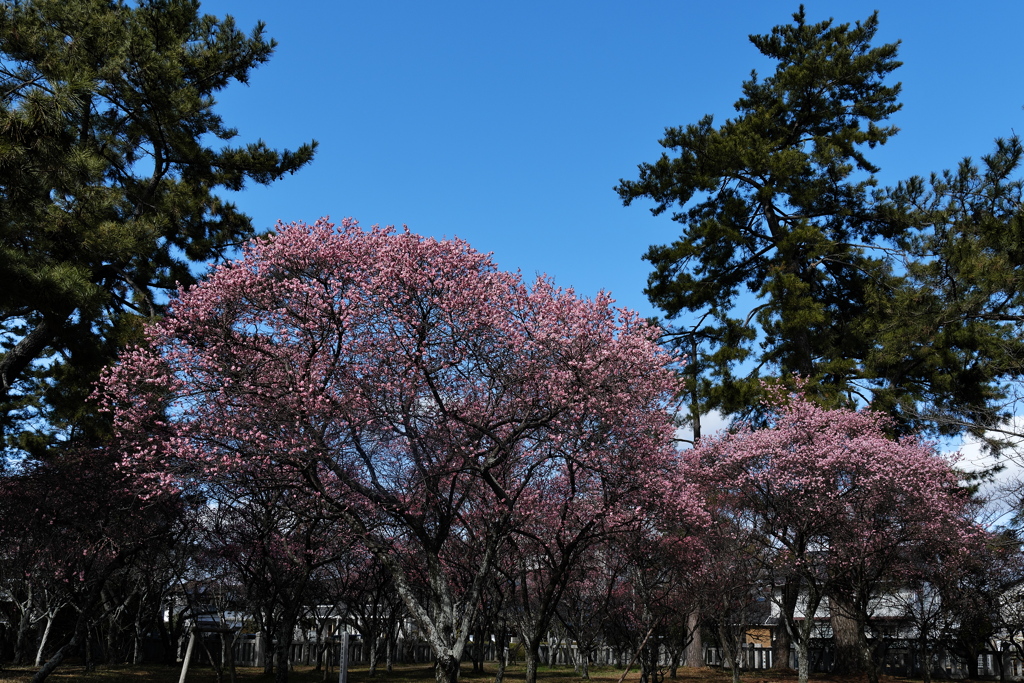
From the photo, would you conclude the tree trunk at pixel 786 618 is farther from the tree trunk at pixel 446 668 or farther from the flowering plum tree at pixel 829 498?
the tree trunk at pixel 446 668

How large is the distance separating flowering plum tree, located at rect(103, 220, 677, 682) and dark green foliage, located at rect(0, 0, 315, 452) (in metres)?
2.12

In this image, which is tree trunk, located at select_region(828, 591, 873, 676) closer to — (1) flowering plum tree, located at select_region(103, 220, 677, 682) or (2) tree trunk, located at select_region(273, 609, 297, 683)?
(1) flowering plum tree, located at select_region(103, 220, 677, 682)

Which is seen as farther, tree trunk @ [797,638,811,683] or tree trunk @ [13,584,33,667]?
tree trunk @ [13,584,33,667]

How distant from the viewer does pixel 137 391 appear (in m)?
13.3

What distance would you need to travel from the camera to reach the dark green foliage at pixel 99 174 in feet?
32.3

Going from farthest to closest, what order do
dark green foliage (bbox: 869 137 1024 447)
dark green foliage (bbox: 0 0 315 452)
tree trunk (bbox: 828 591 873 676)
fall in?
tree trunk (bbox: 828 591 873 676), dark green foliage (bbox: 869 137 1024 447), dark green foliage (bbox: 0 0 315 452)

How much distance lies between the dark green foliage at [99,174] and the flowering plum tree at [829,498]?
12665 millimetres

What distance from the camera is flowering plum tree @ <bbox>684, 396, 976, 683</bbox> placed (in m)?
16.0

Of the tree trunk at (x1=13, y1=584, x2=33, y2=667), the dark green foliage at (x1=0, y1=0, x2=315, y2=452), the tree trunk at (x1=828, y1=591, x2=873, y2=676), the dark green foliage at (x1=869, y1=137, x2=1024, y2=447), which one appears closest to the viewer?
the dark green foliage at (x1=0, y1=0, x2=315, y2=452)

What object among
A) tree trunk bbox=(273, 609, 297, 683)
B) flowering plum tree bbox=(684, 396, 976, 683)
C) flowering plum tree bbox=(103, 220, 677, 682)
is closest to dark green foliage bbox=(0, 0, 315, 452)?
flowering plum tree bbox=(103, 220, 677, 682)

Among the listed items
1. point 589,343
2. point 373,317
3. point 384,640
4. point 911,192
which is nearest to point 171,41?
point 373,317

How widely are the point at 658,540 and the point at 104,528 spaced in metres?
11.9

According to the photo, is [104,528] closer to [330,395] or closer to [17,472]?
[17,472]

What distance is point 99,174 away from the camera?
1221cm
